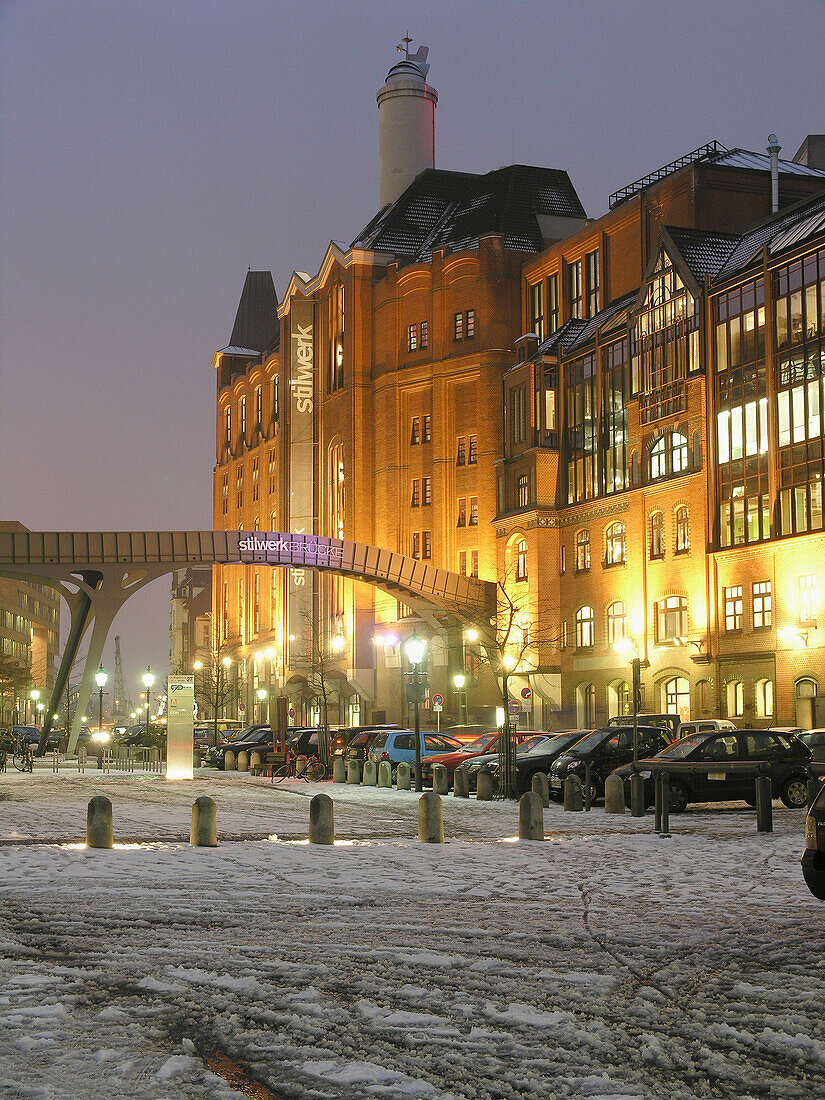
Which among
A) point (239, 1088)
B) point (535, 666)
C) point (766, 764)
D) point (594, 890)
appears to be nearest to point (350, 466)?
point (535, 666)

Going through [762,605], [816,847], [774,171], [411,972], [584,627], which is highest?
[774,171]

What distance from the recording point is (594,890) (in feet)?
47.6

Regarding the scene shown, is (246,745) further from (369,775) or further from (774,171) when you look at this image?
(774,171)

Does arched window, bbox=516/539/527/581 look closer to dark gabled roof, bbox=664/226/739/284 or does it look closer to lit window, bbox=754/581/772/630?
dark gabled roof, bbox=664/226/739/284

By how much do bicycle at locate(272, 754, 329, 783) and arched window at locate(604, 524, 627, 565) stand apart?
71.3 ft

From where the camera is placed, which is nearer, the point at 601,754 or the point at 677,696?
the point at 601,754

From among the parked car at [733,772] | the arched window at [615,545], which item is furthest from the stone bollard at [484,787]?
the arched window at [615,545]

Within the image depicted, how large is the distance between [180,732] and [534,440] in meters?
29.4

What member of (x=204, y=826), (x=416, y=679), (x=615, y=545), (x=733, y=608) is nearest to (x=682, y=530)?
(x=733, y=608)

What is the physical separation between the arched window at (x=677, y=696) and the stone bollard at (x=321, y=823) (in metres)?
Answer: 36.8

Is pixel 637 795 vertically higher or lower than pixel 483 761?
lower

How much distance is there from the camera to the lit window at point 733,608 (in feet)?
169

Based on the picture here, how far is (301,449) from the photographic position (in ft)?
293

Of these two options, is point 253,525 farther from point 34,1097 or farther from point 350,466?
point 34,1097
